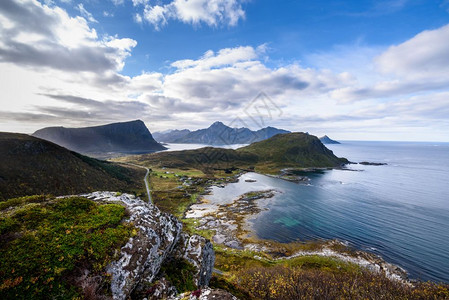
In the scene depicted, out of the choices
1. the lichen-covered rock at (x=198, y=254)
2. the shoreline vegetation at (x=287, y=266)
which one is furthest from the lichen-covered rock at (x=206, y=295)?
the shoreline vegetation at (x=287, y=266)

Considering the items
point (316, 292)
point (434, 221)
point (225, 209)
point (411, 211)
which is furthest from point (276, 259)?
point (411, 211)

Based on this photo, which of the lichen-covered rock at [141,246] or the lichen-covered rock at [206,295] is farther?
the lichen-covered rock at [141,246]

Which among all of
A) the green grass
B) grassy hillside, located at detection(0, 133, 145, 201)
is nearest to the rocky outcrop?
the green grass

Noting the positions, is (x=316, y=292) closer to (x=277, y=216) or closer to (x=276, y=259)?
(x=276, y=259)

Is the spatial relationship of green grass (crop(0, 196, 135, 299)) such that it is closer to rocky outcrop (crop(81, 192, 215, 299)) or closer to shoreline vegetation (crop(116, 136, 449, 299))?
rocky outcrop (crop(81, 192, 215, 299))

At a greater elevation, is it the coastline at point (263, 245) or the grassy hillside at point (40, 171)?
the grassy hillside at point (40, 171)

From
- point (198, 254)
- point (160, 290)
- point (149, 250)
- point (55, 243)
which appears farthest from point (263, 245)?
point (55, 243)

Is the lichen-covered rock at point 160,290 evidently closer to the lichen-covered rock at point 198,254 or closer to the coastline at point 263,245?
the lichen-covered rock at point 198,254
